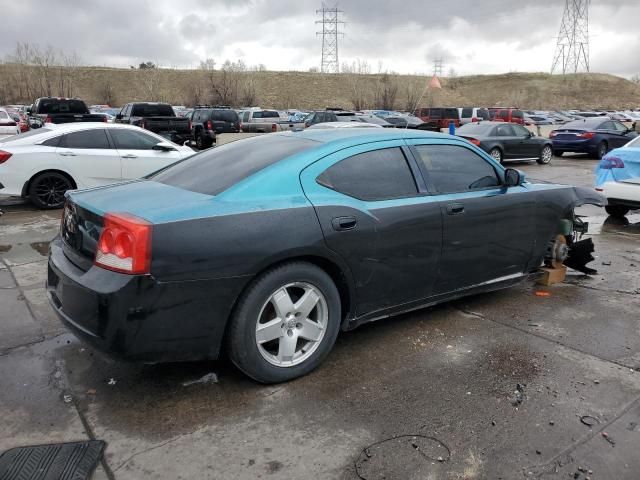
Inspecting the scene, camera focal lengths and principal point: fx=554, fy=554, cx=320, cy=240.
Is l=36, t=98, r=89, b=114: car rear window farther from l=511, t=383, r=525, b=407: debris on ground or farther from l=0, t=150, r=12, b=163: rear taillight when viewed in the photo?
l=511, t=383, r=525, b=407: debris on ground

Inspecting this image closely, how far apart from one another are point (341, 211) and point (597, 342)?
7.31 feet

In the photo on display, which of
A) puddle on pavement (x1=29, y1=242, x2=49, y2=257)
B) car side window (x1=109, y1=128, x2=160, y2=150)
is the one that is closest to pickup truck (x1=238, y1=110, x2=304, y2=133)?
car side window (x1=109, y1=128, x2=160, y2=150)

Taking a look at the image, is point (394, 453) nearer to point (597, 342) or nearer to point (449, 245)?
point (449, 245)

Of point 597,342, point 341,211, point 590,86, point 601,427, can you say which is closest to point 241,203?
point 341,211

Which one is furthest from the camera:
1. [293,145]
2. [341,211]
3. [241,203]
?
[293,145]

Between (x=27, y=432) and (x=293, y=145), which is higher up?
(x=293, y=145)

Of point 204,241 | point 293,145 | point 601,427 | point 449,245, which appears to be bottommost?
point 601,427

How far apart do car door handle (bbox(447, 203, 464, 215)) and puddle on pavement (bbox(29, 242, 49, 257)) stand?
481cm

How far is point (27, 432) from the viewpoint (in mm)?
2951

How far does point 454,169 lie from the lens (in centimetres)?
439

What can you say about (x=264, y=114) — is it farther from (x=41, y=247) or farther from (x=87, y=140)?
(x=41, y=247)

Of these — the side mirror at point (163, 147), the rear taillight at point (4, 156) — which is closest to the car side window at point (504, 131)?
the side mirror at point (163, 147)

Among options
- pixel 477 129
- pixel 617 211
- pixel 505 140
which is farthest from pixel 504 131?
pixel 617 211

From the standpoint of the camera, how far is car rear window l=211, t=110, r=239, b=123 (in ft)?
77.1
